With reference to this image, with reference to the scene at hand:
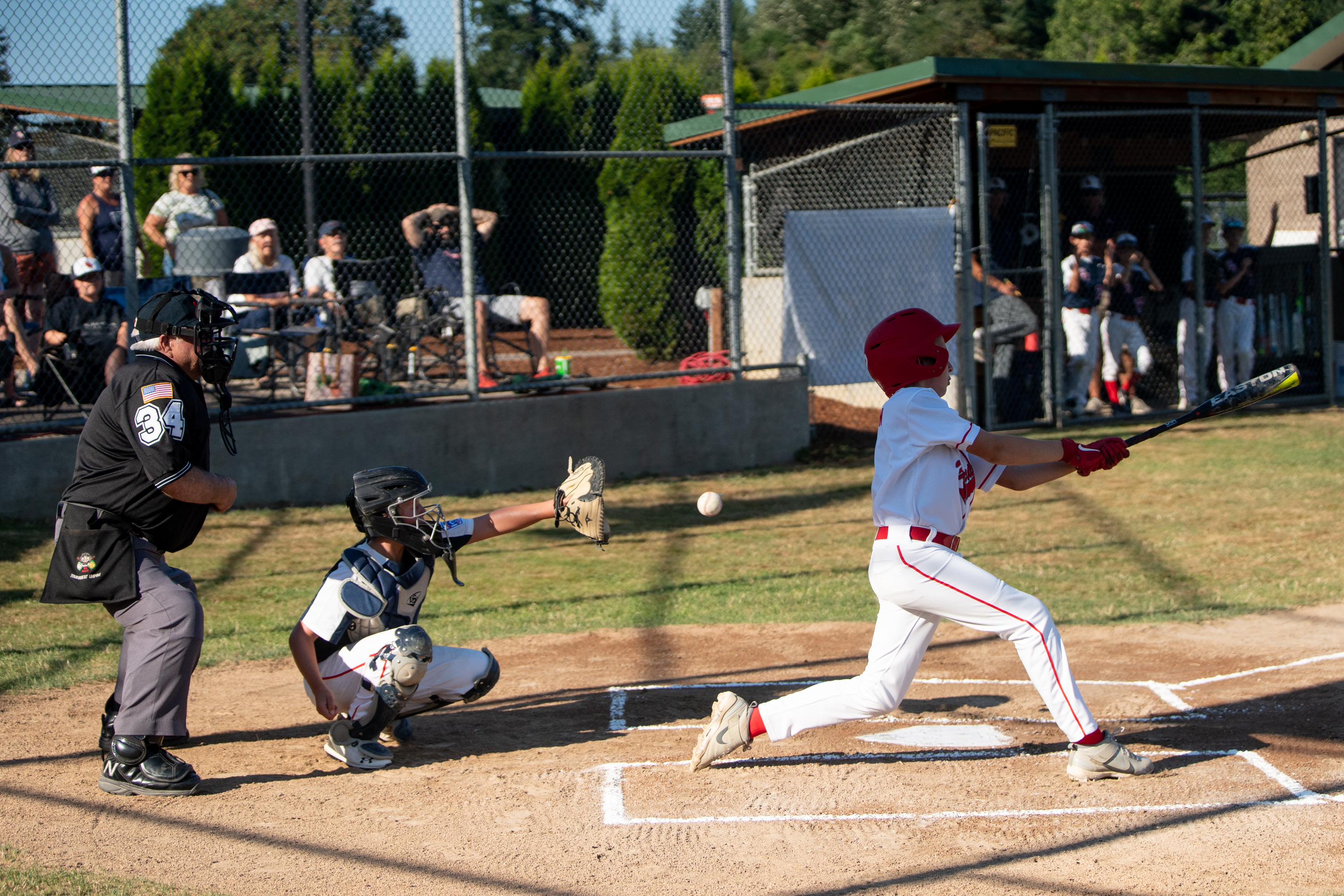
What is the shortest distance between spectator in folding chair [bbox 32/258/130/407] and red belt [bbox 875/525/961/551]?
683 cm

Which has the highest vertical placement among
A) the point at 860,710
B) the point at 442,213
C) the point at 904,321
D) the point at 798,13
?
the point at 798,13

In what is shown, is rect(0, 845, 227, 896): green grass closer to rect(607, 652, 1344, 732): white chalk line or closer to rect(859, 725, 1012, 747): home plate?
rect(607, 652, 1344, 732): white chalk line

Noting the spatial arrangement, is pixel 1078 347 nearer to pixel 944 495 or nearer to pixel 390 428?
pixel 390 428

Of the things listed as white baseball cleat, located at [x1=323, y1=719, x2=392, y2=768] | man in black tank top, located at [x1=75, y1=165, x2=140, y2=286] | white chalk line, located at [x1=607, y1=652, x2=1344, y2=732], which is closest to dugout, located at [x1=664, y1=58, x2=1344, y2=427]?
man in black tank top, located at [x1=75, y1=165, x2=140, y2=286]

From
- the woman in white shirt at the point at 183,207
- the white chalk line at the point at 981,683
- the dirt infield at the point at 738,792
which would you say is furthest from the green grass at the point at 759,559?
the woman in white shirt at the point at 183,207

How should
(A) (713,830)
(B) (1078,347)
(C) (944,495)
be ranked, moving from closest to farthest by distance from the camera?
(A) (713,830) < (C) (944,495) < (B) (1078,347)

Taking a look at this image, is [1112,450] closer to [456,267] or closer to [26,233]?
[456,267]

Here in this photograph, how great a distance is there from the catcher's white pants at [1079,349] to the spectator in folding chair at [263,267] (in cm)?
717

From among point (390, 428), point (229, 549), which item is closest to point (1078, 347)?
point (390, 428)

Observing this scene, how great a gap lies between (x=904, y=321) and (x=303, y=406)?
671cm

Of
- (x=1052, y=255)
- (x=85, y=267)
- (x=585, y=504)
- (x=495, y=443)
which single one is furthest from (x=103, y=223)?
(x=1052, y=255)

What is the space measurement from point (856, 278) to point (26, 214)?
22.9 feet

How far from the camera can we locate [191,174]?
9.94 meters

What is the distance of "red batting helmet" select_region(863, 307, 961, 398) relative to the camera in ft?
13.0
